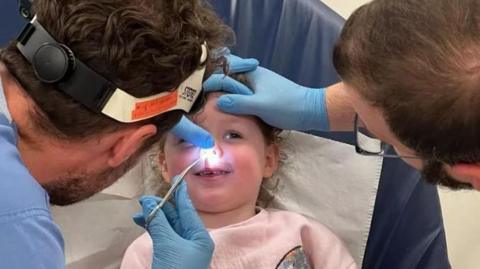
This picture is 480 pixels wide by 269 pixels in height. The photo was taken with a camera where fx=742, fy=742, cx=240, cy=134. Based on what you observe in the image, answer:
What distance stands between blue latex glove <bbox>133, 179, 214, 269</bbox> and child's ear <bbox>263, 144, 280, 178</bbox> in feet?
1.10

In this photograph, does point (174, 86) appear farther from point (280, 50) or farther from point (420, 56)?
point (280, 50)

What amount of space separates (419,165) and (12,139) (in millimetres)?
537

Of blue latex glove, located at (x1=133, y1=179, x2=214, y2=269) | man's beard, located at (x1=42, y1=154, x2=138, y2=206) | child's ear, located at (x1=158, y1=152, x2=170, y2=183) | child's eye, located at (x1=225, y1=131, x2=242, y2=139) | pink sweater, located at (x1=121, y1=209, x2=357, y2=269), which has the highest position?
man's beard, located at (x1=42, y1=154, x2=138, y2=206)

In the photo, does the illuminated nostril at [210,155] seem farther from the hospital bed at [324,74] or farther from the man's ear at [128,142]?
the man's ear at [128,142]

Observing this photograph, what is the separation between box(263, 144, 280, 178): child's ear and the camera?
1637mm

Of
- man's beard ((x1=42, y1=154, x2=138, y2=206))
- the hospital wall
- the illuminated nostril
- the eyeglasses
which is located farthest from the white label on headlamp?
the hospital wall

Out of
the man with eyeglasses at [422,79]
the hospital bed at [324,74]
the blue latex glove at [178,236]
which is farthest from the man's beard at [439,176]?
A: the hospital bed at [324,74]

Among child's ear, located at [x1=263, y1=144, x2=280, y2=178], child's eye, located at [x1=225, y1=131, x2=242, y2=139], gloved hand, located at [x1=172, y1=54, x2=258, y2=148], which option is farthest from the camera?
child's ear, located at [x1=263, y1=144, x2=280, y2=178]

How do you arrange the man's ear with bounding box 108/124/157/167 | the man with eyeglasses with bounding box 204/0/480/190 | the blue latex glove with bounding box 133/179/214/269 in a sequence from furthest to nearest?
the blue latex glove with bounding box 133/179/214/269
the man's ear with bounding box 108/124/157/167
the man with eyeglasses with bounding box 204/0/480/190

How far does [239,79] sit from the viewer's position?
5.25 ft

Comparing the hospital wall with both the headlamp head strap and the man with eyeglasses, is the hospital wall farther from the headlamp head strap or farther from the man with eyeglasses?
the headlamp head strap

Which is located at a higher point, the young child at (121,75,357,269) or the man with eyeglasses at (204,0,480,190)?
the man with eyeglasses at (204,0,480,190)

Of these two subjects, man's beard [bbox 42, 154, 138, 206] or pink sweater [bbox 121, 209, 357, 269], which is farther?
pink sweater [bbox 121, 209, 357, 269]

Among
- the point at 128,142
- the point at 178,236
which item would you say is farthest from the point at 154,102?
the point at 178,236
